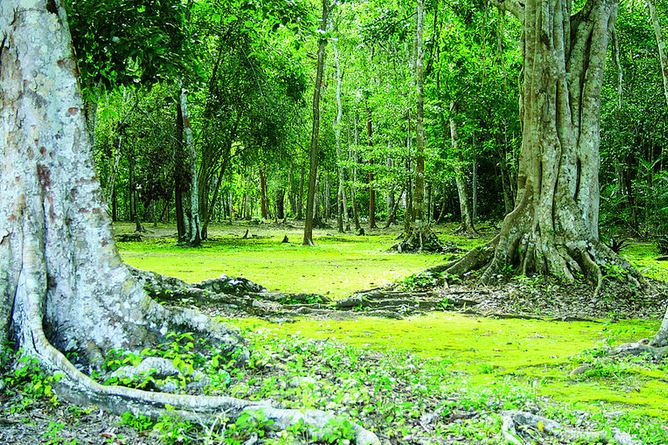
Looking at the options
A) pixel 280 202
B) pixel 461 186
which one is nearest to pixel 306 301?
pixel 461 186

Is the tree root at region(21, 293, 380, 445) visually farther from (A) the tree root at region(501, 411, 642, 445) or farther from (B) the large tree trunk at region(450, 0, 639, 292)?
(B) the large tree trunk at region(450, 0, 639, 292)

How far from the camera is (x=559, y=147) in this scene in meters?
9.90

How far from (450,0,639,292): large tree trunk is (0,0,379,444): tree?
6774 mm

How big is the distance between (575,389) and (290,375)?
2.41 metres

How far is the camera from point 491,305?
9000 mm

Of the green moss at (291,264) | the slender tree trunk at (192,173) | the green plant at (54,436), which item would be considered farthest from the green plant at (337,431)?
the slender tree trunk at (192,173)

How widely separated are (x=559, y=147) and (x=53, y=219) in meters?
8.40

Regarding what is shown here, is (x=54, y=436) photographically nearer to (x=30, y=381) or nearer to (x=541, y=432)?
(x=30, y=381)

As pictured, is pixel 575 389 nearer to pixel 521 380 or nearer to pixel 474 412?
pixel 521 380

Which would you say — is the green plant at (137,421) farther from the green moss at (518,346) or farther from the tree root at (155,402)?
the green moss at (518,346)

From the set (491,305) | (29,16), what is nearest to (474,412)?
(29,16)

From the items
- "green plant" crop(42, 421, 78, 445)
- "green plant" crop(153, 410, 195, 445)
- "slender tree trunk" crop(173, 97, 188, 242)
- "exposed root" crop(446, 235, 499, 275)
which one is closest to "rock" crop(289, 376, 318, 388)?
"green plant" crop(153, 410, 195, 445)

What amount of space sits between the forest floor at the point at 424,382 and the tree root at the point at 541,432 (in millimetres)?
83

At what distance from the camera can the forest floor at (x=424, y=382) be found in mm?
3512
